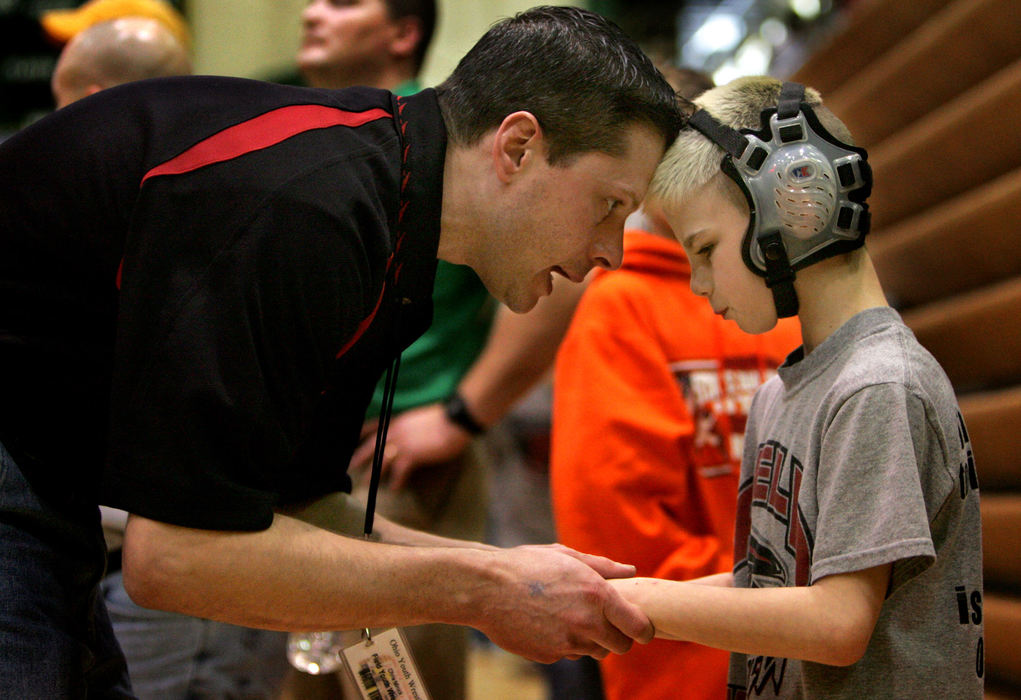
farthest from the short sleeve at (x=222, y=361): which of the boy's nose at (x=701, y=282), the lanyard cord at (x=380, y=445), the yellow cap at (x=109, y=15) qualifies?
the yellow cap at (x=109, y=15)

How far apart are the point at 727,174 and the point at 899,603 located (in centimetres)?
64

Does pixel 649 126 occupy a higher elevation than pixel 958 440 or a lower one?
higher

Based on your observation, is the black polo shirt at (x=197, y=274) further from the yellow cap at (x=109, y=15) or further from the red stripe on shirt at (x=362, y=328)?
the yellow cap at (x=109, y=15)

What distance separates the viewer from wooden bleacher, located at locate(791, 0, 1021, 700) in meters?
2.73

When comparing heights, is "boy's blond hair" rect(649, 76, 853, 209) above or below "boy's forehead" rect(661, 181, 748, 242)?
above

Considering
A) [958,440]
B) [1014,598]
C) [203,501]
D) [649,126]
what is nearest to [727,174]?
[649,126]

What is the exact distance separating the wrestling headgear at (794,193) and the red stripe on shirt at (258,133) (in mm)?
568

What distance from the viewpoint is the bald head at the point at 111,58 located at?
2.33 meters

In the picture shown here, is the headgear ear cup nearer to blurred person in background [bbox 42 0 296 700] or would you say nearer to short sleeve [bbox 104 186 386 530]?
short sleeve [bbox 104 186 386 530]

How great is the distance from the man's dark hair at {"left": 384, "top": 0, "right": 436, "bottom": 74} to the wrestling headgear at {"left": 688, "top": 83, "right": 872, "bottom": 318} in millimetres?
1737

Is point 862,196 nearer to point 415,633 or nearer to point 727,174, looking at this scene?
point 727,174

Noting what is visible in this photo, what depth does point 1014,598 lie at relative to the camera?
2.72m

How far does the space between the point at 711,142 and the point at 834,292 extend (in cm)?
29

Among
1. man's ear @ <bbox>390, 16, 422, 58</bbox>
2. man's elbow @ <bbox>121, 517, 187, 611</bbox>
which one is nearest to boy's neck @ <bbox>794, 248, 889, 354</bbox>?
man's elbow @ <bbox>121, 517, 187, 611</bbox>
